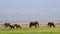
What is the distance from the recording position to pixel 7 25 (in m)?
43.9

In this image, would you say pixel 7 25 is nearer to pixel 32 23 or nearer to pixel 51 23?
pixel 32 23

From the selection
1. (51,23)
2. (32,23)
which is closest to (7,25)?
(32,23)

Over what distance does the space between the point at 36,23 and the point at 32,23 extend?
2.99ft

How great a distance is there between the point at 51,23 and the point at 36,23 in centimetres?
400

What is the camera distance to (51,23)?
150 feet

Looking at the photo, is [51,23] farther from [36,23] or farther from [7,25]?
[7,25]

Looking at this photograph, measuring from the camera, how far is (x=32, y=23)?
4375cm

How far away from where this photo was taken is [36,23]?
142 feet

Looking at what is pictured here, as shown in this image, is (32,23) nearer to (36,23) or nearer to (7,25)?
(36,23)

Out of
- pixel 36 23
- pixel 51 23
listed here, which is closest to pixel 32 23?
pixel 36 23

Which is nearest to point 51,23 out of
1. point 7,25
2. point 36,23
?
point 36,23
